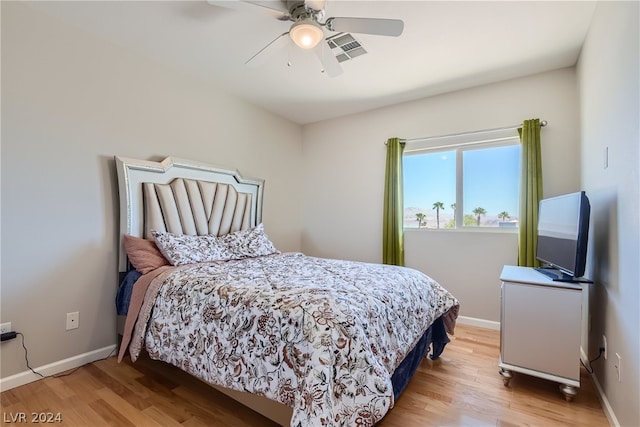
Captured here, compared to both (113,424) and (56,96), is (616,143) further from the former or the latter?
(56,96)

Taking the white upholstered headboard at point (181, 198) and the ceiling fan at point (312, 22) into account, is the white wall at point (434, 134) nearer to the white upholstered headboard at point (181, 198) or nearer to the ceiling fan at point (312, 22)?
the white upholstered headboard at point (181, 198)

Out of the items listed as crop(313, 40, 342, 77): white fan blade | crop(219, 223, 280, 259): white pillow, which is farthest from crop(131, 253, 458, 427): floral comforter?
crop(313, 40, 342, 77): white fan blade

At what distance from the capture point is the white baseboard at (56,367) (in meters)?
1.93

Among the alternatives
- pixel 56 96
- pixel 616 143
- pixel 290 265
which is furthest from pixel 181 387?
pixel 616 143

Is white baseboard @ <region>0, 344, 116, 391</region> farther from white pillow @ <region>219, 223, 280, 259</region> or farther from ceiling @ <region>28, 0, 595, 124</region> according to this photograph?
ceiling @ <region>28, 0, 595, 124</region>

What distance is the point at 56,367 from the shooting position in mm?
2127

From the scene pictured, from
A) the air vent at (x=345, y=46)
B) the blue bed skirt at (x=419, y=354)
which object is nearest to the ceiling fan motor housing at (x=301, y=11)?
the air vent at (x=345, y=46)

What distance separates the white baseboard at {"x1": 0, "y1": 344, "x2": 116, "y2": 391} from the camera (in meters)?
1.93

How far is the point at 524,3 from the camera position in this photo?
6.48 ft

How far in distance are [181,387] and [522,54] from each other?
12.4ft

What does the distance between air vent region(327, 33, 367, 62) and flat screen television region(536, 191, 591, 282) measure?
1913 mm

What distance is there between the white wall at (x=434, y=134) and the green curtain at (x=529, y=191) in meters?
0.12

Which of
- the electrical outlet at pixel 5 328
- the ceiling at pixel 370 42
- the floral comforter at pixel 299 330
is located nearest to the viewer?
the floral comforter at pixel 299 330

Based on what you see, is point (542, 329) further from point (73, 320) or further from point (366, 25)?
point (73, 320)
